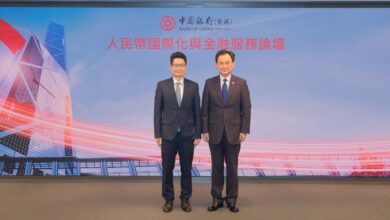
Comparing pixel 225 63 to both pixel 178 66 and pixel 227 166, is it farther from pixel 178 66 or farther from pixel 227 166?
pixel 227 166

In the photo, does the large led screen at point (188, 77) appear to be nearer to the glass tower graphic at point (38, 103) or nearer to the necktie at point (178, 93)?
the glass tower graphic at point (38, 103)

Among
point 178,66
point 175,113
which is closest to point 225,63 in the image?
point 178,66

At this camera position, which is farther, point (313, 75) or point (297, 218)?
point (313, 75)

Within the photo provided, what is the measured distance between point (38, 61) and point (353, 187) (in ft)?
13.0

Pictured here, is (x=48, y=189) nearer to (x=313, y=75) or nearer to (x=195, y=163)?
(x=195, y=163)

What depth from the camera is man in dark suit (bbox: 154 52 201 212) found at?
3189 mm

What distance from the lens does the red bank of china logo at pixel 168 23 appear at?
4.12m

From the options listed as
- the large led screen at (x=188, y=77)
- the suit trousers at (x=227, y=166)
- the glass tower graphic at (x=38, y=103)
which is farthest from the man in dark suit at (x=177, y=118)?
the glass tower graphic at (x=38, y=103)

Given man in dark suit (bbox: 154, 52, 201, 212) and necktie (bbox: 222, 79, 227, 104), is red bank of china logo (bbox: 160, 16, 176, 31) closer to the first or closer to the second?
man in dark suit (bbox: 154, 52, 201, 212)

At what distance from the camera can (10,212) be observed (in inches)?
129

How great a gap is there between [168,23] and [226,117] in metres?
1.54

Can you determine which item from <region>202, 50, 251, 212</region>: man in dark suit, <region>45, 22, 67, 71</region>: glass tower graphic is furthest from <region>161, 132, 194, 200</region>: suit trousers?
<region>45, 22, 67, 71</region>: glass tower graphic

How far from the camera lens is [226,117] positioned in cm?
319

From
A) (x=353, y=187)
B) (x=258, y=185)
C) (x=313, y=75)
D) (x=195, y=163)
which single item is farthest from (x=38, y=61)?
(x=353, y=187)
